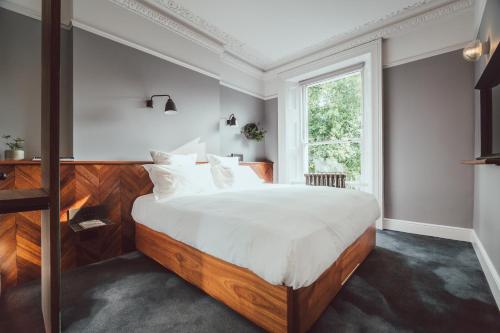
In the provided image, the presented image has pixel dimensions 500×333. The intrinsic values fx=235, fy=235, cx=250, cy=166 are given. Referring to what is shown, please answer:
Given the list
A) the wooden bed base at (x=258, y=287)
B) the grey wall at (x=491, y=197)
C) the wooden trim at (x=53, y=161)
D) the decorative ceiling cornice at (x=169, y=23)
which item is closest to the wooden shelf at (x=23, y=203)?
the wooden trim at (x=53, y=161)

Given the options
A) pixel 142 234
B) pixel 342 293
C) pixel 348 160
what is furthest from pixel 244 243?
pixel 348 160

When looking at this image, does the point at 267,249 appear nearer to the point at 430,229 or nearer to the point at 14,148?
the point at 14,148

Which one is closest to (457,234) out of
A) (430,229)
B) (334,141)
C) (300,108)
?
(430,229)

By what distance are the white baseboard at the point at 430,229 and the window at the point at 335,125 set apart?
74cm

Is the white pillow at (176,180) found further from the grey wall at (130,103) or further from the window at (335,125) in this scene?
the window at (335,125)

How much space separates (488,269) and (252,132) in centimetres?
351

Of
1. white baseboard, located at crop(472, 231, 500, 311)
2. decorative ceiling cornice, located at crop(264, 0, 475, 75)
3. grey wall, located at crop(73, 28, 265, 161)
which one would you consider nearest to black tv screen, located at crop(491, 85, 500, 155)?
white baseboard, located at crop(472, 231, 500, 311)

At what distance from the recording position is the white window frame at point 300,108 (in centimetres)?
340

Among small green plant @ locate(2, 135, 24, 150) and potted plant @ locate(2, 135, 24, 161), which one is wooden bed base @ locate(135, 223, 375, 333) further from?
small green plant @ locate(2, 135, 24, 150)

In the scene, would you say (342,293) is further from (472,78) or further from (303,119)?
(303,119)

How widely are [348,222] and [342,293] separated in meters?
0.53

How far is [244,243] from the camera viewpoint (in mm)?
1312

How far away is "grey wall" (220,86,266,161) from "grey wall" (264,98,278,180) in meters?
0.11

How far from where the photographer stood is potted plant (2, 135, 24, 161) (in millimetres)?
2062
